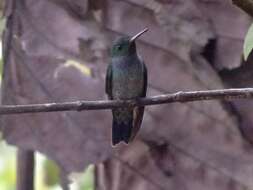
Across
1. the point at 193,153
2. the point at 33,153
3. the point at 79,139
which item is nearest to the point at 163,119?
the point at 193,153

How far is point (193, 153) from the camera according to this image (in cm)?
274

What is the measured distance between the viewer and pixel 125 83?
11.4 ft

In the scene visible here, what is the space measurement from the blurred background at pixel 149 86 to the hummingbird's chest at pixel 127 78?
0.86ft

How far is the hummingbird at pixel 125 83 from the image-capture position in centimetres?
279

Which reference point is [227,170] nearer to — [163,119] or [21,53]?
[163,119]

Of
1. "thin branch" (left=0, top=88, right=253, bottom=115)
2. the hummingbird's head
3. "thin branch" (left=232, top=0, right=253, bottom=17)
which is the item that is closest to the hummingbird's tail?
the hummingbird's head

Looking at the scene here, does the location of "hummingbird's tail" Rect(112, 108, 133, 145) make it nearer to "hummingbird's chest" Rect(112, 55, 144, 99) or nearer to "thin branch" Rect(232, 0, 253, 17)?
"hummingbird's chest" Rect(112, 55, 144, 99)

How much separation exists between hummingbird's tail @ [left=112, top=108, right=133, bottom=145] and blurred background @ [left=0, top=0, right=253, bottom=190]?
0.04m

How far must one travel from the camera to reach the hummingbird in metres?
2.79

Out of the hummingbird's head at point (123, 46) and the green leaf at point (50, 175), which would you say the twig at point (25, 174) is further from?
the green leaf at point (50, 175)

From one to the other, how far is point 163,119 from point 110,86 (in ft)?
1.29

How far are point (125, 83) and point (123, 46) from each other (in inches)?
15.1

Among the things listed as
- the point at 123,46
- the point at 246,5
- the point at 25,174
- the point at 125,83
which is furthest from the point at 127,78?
the point at 246,5

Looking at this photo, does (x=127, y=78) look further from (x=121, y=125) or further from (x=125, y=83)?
(x=121, y=125)
